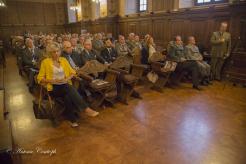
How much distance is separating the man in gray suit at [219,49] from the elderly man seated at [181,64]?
92cm

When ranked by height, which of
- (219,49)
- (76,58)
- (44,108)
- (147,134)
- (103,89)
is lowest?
(147,134)

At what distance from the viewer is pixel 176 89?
435 cm

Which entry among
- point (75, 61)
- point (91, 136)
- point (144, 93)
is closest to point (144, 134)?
point (91, 136)

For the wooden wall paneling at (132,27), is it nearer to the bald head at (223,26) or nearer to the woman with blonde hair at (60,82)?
the bald head at (223,26)

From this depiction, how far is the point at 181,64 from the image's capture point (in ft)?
14.5

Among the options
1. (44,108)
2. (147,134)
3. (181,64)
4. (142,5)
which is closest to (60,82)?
(44,108)

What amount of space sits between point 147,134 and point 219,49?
139 inches

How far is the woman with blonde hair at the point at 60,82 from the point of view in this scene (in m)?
2.65

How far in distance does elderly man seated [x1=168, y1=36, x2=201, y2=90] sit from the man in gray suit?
923 mm

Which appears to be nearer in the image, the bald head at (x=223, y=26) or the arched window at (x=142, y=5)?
the bald head at (x=223, y=26)

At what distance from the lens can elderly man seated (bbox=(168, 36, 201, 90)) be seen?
14.3ft

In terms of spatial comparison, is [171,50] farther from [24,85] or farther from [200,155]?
[24,85]

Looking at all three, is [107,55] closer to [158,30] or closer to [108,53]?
[108,53]

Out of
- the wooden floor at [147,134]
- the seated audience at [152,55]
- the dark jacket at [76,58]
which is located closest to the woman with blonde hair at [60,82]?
the wooden floor at [147,134]
